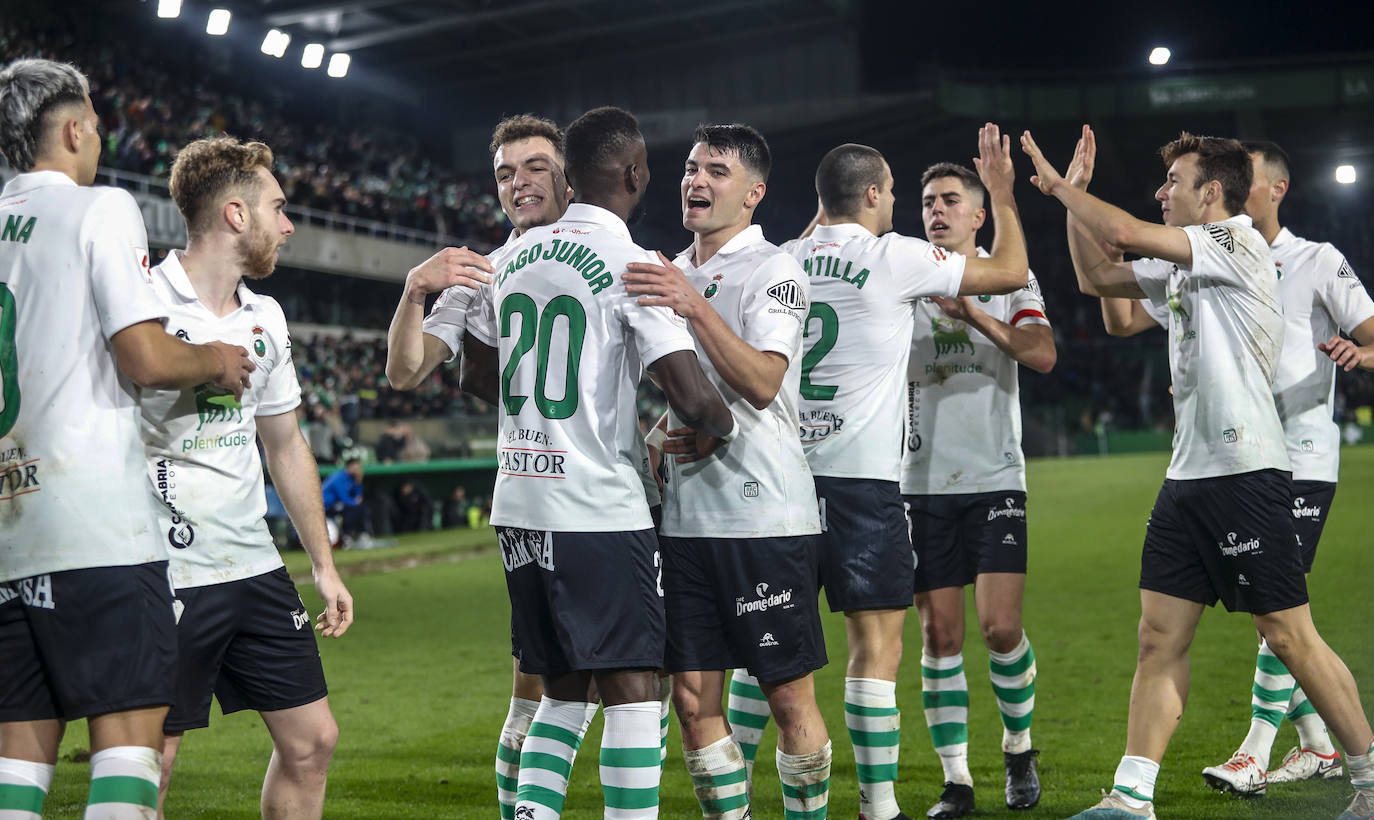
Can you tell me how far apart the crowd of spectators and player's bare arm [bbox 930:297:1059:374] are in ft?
84.7

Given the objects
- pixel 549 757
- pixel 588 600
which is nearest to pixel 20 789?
pixel 549 757

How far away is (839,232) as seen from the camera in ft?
17.6

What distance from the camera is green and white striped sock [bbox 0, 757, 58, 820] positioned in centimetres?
326

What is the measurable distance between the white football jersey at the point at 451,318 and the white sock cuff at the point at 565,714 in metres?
1.30

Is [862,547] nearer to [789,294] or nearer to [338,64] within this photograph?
[789,294]

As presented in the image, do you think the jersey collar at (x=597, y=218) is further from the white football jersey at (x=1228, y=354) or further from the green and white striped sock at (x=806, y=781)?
the white football jersey at (x=1228, y=354)

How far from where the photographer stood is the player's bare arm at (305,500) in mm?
4254

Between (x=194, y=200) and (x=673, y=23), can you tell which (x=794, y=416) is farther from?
(x=673, y=23)

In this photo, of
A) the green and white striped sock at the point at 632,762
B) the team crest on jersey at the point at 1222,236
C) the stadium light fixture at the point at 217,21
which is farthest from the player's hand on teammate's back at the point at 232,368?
the stadium light fixture at the point at 217,21

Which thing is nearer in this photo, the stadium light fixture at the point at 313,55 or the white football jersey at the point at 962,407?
the white football jersey at the point at 962,407

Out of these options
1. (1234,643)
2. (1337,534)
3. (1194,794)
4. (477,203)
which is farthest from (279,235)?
(477,203)

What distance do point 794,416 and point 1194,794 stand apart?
3.07 meters

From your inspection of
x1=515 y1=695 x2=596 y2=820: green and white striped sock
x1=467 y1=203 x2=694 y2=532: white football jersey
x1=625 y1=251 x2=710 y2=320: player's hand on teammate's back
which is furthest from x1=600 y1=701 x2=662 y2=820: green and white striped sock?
x1=625 y1=251 x2=710 y2=320: player's hand on teammate's back

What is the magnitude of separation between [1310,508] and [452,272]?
14.8 ft
